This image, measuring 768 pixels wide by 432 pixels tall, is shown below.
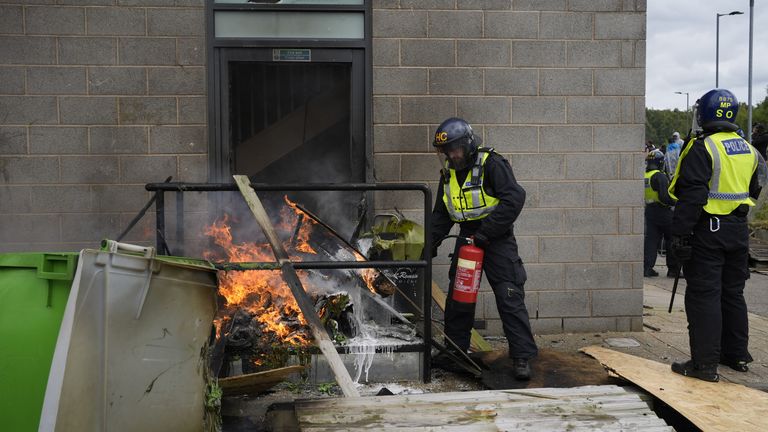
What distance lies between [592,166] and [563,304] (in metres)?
1.35

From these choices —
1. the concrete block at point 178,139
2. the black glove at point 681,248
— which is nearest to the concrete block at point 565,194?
the black glove at point 681,248

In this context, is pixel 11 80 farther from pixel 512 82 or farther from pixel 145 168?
pixel 512 82

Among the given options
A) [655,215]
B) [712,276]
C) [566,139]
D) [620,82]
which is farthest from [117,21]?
[655,215]

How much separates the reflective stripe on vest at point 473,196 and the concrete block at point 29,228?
140 inches

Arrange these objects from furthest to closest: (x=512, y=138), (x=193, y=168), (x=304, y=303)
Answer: (x=512, y=138) → (x=193, y=168) → (x=304, y=303)

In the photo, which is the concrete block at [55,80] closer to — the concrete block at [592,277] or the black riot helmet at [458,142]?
the black riot helmet at [458,142]

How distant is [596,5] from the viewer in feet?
20.2

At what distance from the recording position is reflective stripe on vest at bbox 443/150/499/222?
4809 mm

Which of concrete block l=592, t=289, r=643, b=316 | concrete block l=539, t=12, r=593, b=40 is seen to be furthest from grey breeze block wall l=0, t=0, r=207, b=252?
concrete block l=592, t=289, r=643, b=316

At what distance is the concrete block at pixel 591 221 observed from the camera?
625 centimetres

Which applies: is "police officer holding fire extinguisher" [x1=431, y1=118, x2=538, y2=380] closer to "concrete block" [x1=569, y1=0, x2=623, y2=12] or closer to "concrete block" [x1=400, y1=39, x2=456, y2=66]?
"concrete block" [x1=400, y1=39, x2=456, y2=66]

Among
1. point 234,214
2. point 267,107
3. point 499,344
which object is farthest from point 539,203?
point 267,107

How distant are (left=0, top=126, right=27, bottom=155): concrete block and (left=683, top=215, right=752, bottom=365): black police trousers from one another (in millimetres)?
5577

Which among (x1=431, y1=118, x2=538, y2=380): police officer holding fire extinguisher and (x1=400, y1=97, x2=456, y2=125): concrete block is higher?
(x1=400, y1=97, x2=456, y2=125): concrete block
